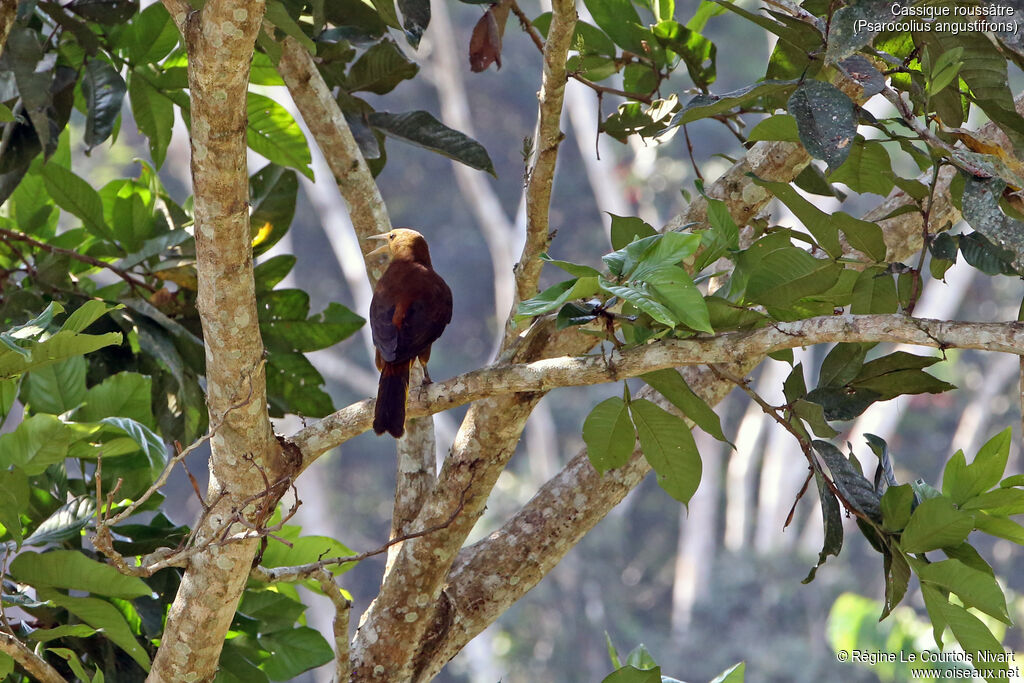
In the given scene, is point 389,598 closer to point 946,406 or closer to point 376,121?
point 376,121

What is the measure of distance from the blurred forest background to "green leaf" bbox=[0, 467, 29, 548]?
11.9m

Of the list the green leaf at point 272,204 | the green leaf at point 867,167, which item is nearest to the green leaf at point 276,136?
the green leaf at point 272,204

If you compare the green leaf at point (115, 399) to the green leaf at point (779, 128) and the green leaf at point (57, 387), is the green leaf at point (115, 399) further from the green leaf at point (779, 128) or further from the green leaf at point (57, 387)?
the green leaf at point (779, 128)

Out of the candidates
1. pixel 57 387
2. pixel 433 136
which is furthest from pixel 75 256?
pixel 433 136

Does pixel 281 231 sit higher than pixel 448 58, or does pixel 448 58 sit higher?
pixel 281 231

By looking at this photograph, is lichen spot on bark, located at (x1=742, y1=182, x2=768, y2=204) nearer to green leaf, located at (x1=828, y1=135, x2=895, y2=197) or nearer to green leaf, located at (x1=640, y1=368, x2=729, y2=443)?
green leaf, located at (x1=828, y1=135, x2=895, y2=197)

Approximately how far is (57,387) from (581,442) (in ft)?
46.7

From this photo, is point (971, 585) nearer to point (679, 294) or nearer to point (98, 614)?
point (679, 294)

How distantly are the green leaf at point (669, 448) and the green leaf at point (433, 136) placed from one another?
0.86 m

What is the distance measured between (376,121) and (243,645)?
1.40m

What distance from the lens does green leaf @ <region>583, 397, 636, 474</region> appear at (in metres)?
1.92

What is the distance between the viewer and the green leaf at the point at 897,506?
181 cm

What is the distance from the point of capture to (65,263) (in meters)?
2.45

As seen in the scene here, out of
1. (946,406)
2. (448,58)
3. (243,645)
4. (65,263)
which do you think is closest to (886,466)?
(243,645)
